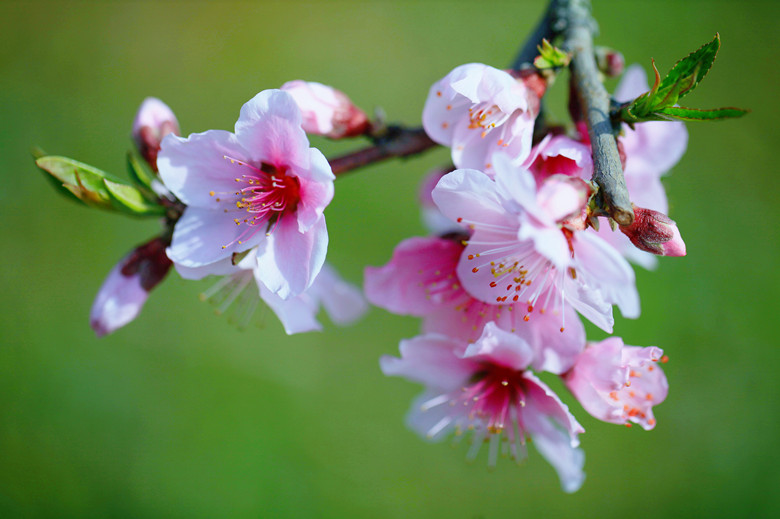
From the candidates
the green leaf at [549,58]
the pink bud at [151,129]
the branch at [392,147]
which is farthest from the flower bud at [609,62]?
the pink bud at [151,129]

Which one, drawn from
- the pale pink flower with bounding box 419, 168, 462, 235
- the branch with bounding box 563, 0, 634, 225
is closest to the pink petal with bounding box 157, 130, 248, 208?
the pale pink flower with bounding box 419, 168, 462, 235

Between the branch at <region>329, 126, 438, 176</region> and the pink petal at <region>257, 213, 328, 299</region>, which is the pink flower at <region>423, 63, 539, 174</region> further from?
the pink petal at <region>257, 213, 328, 299</region>

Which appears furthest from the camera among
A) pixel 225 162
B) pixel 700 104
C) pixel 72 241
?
pixel 700 104

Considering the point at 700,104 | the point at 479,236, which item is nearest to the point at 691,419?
the point at 700,104

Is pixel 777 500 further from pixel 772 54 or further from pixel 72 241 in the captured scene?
pixel 72 241

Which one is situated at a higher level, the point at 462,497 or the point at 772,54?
the point at 772,54
